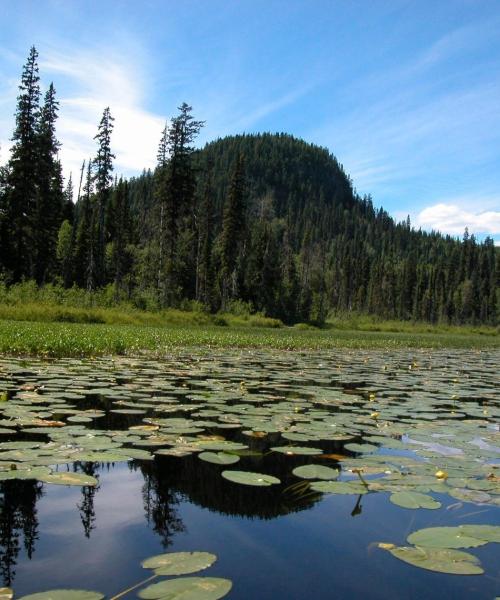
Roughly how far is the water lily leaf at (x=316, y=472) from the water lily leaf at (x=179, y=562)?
Answer: 1382 millimetres

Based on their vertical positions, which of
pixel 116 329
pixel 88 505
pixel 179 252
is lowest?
pixel 88 505

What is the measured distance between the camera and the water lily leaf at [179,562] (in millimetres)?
1967

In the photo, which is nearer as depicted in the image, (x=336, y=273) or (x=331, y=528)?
(x=331, y=528)

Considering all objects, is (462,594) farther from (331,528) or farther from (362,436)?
(362,436)

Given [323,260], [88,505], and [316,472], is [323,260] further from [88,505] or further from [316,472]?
[88,505]

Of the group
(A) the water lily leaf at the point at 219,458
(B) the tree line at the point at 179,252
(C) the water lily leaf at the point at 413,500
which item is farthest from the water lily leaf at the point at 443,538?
(B) the tree line at the point at 179,252

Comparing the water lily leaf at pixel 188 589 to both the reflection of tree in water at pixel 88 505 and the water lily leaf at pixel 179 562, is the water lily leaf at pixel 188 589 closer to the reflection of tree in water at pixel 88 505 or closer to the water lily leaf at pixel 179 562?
the water lily leaf at pixel 179 562

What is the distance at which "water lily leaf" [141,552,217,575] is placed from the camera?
1967 mm

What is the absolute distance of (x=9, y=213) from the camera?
120 feet

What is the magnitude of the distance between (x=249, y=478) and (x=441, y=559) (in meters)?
1.25

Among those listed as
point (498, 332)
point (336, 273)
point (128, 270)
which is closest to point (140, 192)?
point (336, 273)

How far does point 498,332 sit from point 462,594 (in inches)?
3420

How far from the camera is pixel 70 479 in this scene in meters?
3.03

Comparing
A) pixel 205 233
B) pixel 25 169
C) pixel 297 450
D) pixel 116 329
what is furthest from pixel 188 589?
pixel 205 233
